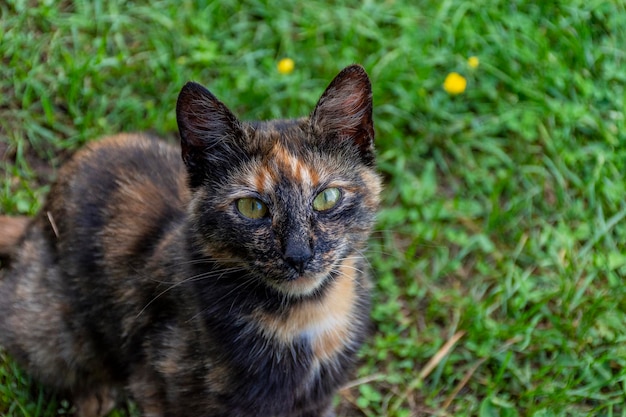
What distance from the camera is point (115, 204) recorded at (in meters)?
3.40

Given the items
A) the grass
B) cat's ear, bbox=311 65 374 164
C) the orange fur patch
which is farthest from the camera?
the grass

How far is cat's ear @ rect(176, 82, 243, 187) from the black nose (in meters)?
0.49

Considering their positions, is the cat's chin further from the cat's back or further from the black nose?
the cat's back

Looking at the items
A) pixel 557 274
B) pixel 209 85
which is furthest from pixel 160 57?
pixel 557 274

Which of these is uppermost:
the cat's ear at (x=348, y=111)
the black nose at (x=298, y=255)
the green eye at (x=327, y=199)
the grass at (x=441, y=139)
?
the cat's ear at (x=348, y=111)

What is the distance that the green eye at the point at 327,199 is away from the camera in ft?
9.31

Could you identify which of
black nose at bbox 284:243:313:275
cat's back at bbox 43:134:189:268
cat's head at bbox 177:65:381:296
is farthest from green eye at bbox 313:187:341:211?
cat's back at bbox 43:134:189:268

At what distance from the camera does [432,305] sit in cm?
412

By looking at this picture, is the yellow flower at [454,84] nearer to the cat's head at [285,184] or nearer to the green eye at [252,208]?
the cat's head at [285,184]

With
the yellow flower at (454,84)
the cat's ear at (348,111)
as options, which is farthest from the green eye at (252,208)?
the yellow flower at (454,84)

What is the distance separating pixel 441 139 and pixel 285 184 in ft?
6.76

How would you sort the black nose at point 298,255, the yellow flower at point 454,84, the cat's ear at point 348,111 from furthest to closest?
the yellow flower at point 454,84, the cat's ear at point 348,111, the black nose at point 298,255

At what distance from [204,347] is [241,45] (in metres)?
2.42

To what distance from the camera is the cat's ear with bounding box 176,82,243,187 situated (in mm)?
2846
